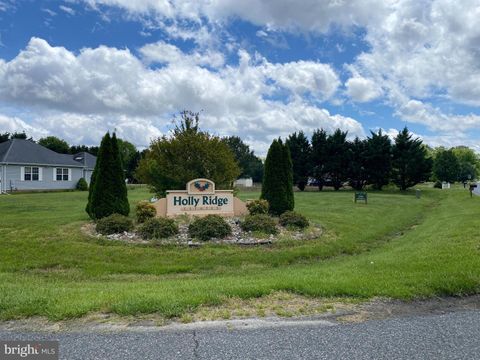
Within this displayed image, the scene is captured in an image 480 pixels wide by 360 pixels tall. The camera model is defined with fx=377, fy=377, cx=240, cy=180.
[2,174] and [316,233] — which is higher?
[2,174]

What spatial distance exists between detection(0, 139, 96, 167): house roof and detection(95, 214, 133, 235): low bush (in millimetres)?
25251

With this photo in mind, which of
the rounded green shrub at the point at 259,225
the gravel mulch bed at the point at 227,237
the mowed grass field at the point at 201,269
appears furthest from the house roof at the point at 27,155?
the rounded green shrub at the point at 259,225

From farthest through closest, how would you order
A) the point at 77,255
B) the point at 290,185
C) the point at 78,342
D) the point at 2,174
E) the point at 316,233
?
the point at 2,174 → the point at 290,185 → the point at 316,233 → the point at 77,255 → the point at 78,342

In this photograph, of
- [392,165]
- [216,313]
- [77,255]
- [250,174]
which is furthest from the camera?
[250,174]

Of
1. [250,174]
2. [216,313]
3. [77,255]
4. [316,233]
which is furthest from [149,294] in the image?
[250,174]

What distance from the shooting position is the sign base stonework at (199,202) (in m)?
13.0

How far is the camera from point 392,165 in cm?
4047

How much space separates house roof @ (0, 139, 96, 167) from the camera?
32.3 m

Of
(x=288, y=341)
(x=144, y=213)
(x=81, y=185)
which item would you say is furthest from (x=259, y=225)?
(x=81, y=185)

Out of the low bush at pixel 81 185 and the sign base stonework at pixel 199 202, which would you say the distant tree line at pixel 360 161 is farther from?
the sign base stonework at pixel 199 202

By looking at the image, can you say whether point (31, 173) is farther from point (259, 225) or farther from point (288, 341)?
point (288, 341)

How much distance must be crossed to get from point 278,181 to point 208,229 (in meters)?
4.31

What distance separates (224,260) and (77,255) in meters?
3.61

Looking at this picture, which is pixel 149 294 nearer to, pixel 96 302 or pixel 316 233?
pixel 96 302
